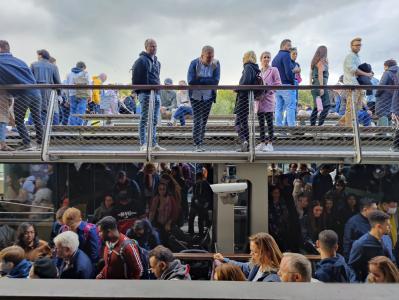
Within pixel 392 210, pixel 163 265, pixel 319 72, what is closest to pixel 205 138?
pixel 319 72

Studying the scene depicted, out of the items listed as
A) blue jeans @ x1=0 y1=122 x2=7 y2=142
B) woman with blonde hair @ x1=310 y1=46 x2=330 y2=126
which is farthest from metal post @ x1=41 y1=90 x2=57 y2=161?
woman with blonde hair @ x1=310 y1=46 x2=330 y2=126

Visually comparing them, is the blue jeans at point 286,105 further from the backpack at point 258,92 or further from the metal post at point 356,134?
the metal post at point 356,134

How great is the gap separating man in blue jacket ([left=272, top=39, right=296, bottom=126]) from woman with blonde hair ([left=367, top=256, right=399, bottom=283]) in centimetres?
353

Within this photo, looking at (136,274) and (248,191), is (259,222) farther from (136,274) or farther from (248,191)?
(136,274)

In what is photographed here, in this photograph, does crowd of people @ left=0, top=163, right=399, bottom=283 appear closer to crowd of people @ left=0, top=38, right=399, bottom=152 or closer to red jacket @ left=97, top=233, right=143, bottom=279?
crowd of people @ left=0, top=38, right=399, bottom=152

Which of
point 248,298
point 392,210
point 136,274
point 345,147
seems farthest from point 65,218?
point 392,210

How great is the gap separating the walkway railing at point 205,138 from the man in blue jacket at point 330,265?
1920 mm

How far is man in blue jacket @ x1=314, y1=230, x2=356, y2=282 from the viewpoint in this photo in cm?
445

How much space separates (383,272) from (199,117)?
11.1ft

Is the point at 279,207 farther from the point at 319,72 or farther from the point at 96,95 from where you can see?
the point at 96,95

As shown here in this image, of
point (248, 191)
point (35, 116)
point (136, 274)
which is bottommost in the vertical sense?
point (136, 274)

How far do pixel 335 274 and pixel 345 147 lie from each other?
9.01 ft

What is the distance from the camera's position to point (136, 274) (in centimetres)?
454

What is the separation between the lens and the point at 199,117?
643cm
